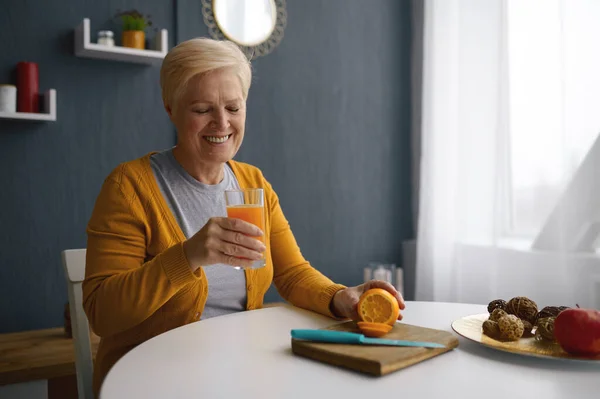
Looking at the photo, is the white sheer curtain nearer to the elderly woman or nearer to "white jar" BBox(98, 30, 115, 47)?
the elderly woman

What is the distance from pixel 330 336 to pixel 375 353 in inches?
3.5

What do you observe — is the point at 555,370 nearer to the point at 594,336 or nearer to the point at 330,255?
the point at 594,336

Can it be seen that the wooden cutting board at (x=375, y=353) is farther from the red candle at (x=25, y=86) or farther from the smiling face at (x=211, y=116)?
the red candle at (x=25, y=86)

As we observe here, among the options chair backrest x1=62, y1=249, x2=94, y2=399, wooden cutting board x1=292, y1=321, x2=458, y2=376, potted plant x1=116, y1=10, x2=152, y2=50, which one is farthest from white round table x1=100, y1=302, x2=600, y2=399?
potted plant x1=116, y1=10, x2=152, y2=50

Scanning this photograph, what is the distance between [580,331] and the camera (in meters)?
0.86

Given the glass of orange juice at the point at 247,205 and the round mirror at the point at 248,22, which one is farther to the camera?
the round mirror at the point at 248,22

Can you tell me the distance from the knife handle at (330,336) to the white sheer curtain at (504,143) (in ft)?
6.03

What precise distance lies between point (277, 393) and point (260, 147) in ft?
8.06

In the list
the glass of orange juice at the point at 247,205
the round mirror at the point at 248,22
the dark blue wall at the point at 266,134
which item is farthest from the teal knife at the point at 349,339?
the round mirror at the point at 248,22

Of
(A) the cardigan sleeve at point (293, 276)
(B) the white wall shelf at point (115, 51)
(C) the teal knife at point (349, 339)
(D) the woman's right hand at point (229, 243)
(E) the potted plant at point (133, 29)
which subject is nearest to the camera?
(C) the teal knife at point (349, 339)

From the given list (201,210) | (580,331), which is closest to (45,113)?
(201,210)

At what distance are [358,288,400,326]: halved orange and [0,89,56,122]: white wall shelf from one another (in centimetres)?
188

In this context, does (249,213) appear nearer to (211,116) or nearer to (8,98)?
(211,116)

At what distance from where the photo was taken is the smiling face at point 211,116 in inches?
55.4
